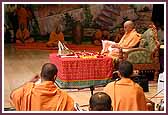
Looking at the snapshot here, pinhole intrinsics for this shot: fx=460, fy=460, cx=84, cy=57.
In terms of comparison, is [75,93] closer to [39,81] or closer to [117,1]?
[39,81]

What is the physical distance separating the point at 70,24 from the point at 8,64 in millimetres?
1048

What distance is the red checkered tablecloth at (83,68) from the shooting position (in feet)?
12.6

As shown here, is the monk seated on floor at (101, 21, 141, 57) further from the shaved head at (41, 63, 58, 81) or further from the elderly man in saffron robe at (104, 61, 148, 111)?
the shaved head at (41, 63, 58, 81)

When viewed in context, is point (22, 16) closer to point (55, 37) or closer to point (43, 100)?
point (55, 37)

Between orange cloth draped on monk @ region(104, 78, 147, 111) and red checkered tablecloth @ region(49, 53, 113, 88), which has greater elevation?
red checkered tablecloth @ region(49, 53, 113, 88)

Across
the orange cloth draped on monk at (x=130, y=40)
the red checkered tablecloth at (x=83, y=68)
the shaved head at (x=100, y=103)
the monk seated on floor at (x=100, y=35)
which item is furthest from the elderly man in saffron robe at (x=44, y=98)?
the orange cloth draped on monk at (x=130, y=40)

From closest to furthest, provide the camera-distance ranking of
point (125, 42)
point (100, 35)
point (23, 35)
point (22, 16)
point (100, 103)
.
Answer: point (100, 103) → point (23, 35) → point (22, 16) → point (100, 35) → point (125, 42)

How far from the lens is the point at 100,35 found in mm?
3887

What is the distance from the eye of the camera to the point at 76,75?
13.0 ft

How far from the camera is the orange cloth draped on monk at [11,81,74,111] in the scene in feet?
9.05

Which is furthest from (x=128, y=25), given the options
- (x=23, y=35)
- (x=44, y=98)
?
→ (x=44, y=98)

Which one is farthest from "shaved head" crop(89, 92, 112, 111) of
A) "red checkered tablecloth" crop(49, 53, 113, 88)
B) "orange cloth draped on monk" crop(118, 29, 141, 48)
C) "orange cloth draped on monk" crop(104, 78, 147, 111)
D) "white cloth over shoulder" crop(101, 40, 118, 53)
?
"orange cloth draped on monk" crop(118, 29, 141, 48)

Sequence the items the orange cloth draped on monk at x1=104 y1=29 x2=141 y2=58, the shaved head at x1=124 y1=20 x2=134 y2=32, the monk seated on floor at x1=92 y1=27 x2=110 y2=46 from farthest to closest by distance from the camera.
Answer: the orange cloth draped on monk at x1=104 y1=29 x2=141 y2=58, the monk seated on floor at x1=92 y1=27 x2=110 y2=46, the shaved head at x1=124 y1=20 x2=134 y2=32

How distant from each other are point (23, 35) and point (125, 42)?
141cm
